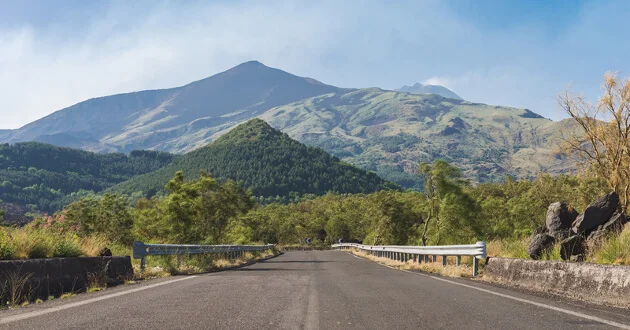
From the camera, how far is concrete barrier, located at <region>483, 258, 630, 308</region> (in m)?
7.71

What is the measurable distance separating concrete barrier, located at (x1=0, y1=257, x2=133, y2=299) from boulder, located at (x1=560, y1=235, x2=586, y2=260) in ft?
32.4

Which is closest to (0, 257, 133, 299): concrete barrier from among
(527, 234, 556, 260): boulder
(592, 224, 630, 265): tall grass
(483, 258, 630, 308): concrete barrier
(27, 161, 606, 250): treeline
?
(483, 258, 630, 308): concrete barrier

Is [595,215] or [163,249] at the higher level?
[595,215]

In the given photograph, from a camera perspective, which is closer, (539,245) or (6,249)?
(6,249)

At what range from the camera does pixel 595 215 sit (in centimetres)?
1161

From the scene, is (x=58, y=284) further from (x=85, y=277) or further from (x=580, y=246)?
(x=580, y=246)

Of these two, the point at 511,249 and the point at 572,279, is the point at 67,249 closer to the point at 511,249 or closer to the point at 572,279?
the point at 572,279

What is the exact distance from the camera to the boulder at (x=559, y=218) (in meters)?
12.6

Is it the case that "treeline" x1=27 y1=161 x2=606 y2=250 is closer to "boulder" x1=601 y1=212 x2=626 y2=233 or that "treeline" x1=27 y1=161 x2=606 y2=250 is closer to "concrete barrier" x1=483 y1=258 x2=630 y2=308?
"boulder" x1=601 y1=212 x2=626 y2=233

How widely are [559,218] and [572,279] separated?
4053 mm

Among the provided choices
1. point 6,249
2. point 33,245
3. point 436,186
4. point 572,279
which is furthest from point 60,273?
point 436,186

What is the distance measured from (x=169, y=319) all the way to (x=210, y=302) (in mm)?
1724

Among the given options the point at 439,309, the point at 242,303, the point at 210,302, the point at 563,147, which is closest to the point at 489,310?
the point at 439,309

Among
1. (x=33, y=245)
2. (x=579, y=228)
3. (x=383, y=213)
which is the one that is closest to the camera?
(x=33, y=245)
